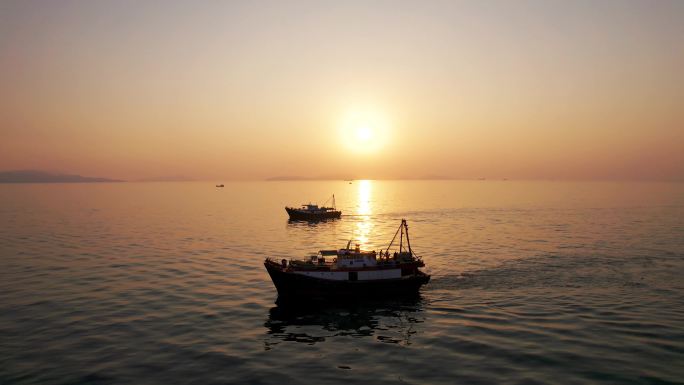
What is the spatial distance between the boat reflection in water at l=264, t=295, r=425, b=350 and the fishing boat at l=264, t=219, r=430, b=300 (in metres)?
1.16

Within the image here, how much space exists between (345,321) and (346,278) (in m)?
8.03

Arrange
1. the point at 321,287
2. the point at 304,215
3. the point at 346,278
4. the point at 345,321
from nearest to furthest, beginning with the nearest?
the point at 345,321 → the point at 321,287 → the point at 346,278 → the point at 304,215

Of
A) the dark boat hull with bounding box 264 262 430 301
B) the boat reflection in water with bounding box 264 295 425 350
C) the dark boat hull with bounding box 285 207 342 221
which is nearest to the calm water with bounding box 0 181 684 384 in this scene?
the boat reflection in water with bounding box 264 295 425 350

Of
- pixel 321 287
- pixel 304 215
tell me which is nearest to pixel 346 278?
pixel 321 287

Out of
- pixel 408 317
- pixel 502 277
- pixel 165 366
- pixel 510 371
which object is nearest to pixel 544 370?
pixel 510 371

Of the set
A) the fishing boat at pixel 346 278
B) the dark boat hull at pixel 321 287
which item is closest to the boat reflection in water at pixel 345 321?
the dark boat hull at pixel 321 287

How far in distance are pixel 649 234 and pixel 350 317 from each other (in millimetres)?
87321

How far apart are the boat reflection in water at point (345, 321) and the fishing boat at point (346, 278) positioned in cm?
116

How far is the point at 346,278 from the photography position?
50.0 m

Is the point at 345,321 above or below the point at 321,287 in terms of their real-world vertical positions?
below

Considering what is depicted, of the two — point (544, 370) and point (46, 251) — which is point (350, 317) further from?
point (46, 251)

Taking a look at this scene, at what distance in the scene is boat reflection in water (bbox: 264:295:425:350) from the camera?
37781 millimetres

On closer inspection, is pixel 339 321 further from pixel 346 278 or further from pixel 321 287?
pixel 346 278

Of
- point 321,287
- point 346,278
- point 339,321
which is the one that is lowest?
point 339,321
